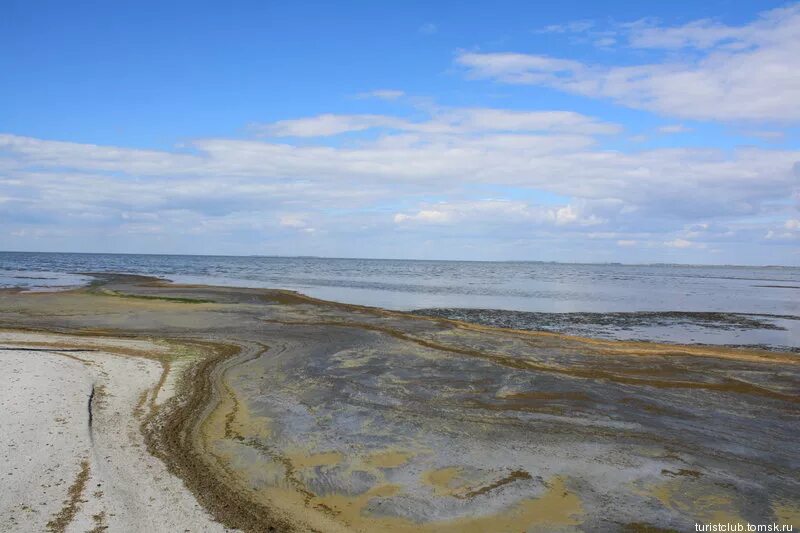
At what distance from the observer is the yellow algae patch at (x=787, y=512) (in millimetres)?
7124

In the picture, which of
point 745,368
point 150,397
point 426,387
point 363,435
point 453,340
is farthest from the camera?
point 453,340

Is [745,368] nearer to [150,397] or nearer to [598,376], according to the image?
[598,376]

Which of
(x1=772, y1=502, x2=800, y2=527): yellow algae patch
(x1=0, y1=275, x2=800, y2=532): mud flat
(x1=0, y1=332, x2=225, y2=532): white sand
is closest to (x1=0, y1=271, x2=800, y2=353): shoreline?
(x1=0, y1=275, x2=800, y2=532): mud flat

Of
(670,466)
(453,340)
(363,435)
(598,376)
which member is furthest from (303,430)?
(453,340)

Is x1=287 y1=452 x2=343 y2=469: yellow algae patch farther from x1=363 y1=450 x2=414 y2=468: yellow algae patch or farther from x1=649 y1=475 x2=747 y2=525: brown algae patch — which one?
x1=649 y1=475 x2=747 y2=525: brown algae patch

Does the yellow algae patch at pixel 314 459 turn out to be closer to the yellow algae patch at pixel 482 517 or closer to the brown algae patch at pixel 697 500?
the yellow algae patch at pixel 482 517

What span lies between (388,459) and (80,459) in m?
4.90

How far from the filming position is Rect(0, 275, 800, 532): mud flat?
23.4 ft

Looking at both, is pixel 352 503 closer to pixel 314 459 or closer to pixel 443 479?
pixel 443 479

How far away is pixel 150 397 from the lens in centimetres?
1198

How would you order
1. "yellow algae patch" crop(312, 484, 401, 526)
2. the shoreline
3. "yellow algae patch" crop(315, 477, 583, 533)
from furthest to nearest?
the shoreline → "yellow algae patch" crop(312, 484, 401, 526) → "yellow algae patch" crop(315, 477, 583, 533)

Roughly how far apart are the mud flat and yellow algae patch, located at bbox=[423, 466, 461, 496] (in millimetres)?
34

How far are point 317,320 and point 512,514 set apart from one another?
2064cm

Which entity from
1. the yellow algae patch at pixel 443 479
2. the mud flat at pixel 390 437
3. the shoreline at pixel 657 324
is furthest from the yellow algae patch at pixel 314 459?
the shoreline at pixel 657 324
